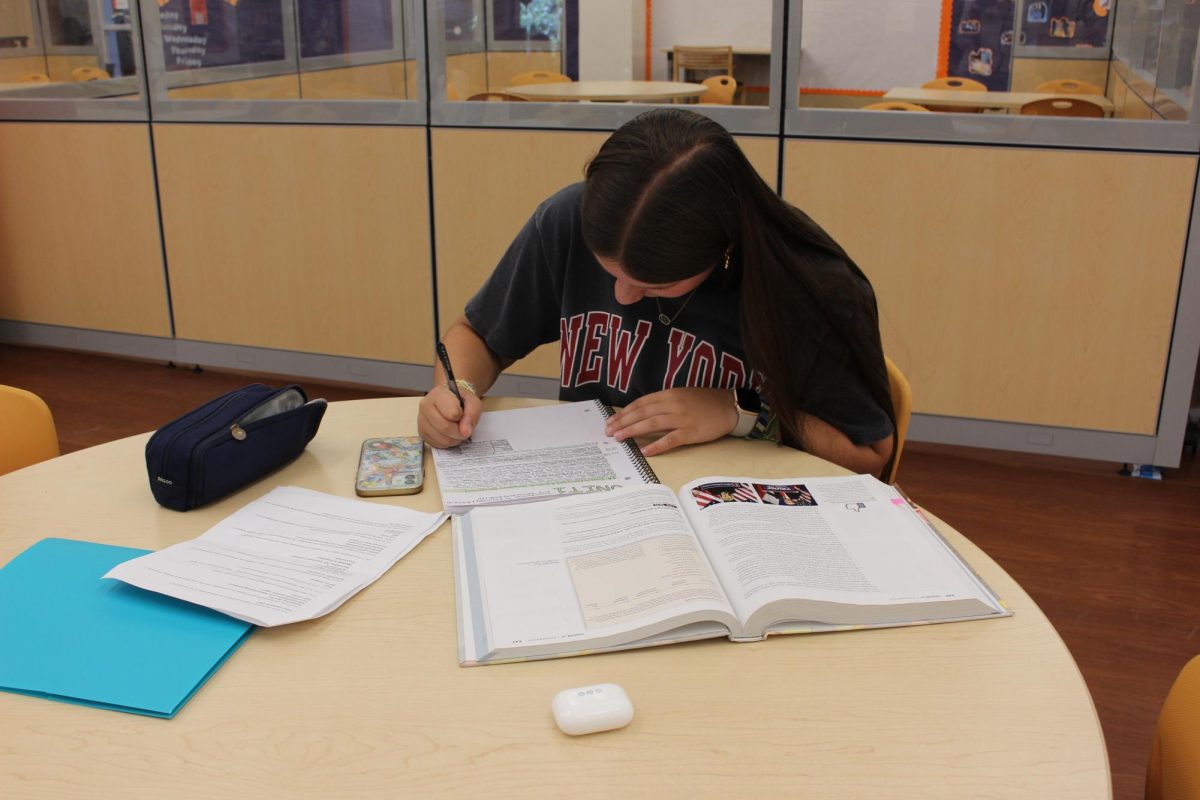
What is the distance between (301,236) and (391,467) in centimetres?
260

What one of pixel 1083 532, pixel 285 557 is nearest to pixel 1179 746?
pixel 285 557

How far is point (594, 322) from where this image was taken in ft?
5.48

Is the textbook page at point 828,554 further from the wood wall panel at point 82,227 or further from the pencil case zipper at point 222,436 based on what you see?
the wood wall panel at point 82,227

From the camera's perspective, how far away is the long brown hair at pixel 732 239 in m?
1.34

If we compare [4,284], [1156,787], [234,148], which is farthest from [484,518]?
[4,284]

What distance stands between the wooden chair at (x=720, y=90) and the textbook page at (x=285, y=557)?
222 centimetres

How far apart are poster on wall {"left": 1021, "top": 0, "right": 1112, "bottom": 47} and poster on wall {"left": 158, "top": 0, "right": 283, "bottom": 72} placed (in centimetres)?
251

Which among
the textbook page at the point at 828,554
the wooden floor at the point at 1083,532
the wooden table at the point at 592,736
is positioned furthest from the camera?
the wooden floor at the point at 1083,532

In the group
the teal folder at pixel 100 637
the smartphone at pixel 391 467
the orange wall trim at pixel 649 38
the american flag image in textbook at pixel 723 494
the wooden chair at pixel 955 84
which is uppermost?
the orange wall trim at pixel 649 38

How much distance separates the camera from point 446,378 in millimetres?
1561

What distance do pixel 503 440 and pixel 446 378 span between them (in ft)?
0.48

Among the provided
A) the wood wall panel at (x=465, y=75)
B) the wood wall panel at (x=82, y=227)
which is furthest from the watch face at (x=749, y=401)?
the wood wall panel at (x=82, y=227)

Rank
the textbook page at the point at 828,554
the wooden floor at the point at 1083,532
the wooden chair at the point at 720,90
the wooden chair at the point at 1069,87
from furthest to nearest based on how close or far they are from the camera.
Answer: the wooden chair at the point at 720,90, the wooden chair at the point at 1069,87, the wooden floor at the point at 1083,532, the textbook page at the point at 828,554

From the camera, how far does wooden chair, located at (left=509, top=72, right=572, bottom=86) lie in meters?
3.42
